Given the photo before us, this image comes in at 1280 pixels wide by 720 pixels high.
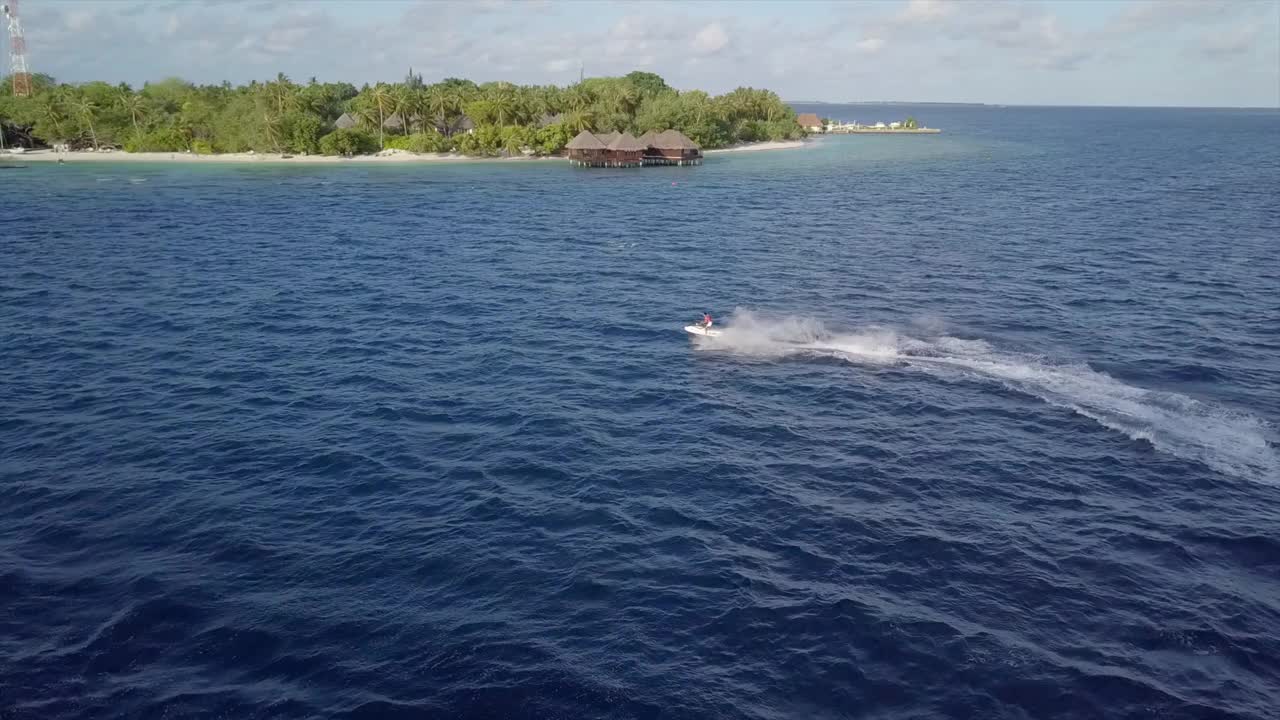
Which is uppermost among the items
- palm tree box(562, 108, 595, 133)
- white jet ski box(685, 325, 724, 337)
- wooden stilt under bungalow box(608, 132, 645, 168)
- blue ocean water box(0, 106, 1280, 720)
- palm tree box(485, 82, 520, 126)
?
palm tree box(485, 82, 520, 126)

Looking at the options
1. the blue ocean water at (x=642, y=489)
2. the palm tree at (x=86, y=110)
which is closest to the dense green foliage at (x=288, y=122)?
the palm tree at (x=86, y=110)

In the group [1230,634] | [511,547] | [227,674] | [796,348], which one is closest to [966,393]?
[796,348]

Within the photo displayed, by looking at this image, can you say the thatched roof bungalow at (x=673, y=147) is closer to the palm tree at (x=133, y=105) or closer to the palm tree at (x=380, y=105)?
the palm tree at (x=380, y=105)

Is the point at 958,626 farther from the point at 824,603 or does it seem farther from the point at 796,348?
the point at 796,348

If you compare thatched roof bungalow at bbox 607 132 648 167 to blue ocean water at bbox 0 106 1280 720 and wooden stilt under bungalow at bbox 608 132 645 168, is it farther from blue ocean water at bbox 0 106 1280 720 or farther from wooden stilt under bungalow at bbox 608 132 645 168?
blue ocean water at bbox 0 106 1280 720

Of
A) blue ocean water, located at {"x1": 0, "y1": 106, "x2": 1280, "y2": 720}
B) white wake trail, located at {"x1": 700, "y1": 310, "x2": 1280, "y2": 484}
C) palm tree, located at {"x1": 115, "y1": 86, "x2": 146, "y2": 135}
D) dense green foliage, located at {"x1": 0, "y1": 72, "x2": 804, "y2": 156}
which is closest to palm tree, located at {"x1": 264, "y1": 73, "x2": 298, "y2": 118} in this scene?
dense green foliage, located at {"x1": 0, "y1": 72, "x2": 804, "y2": 156}

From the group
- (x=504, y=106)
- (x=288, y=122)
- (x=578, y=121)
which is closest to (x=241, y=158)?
(x=288, y=122)
